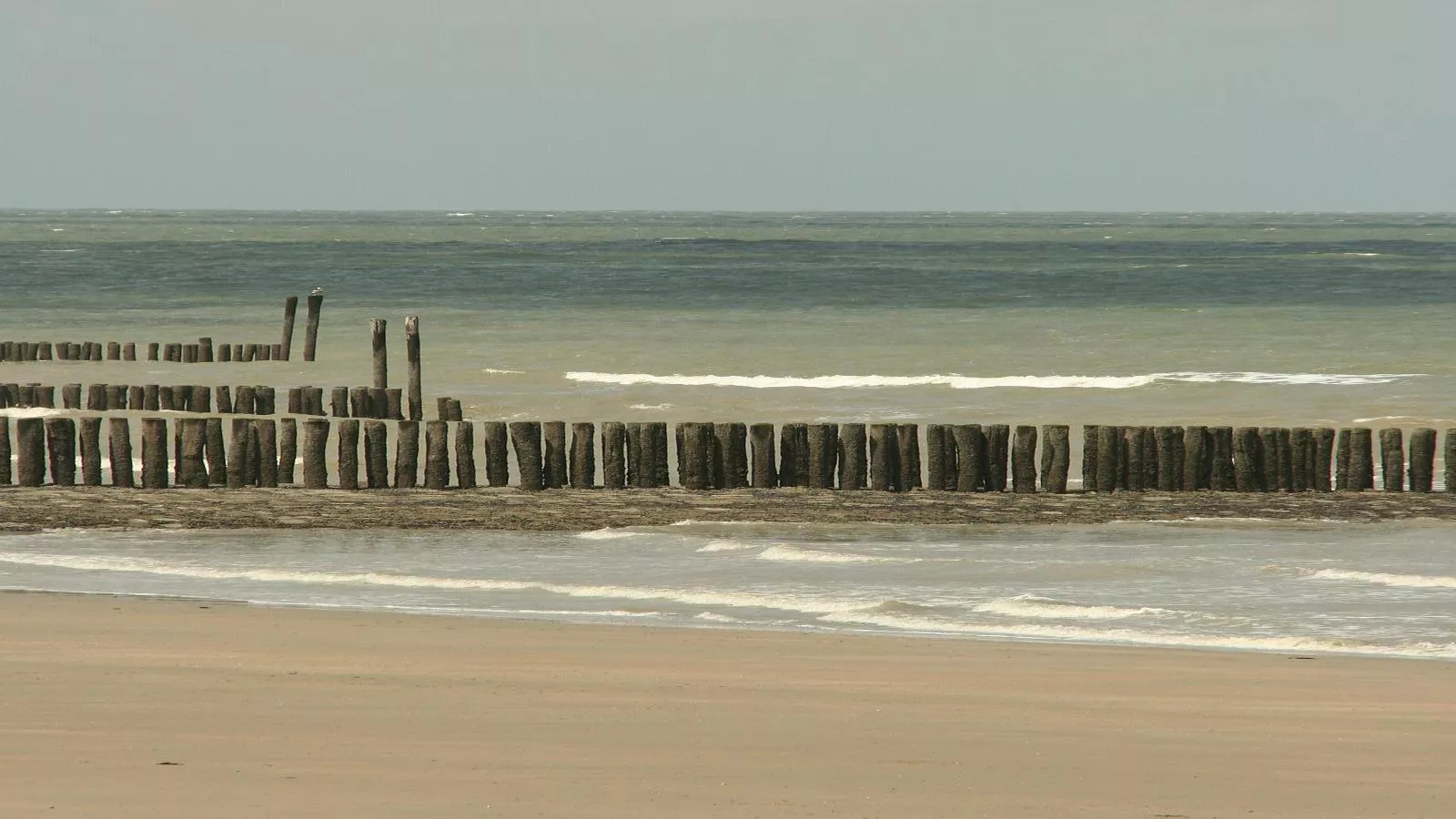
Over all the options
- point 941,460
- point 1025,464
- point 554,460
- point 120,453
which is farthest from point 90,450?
point 1025,464

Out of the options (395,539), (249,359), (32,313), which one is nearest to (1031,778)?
(395,539)

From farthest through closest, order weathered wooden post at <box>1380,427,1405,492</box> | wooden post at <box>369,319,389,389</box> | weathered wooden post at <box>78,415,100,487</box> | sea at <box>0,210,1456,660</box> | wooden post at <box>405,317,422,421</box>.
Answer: wooden post at <box>369,319,389,389</box> < wooden post at <box>405,317,422,421</box> < weathered wooden post at <box>78,415,100,487</box> < weathered wooden post at <box>1380,427,1405,492</box> < sea at <box>0,210,1456,660</box>

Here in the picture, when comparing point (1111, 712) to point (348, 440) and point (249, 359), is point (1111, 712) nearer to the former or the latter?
point (348, 440)

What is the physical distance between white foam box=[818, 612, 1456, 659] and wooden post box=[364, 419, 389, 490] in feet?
18.7

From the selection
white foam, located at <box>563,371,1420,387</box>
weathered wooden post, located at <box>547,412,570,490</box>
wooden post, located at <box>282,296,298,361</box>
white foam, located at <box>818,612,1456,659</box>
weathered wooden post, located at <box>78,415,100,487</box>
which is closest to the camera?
white foam, located at <box>818,612,1456,659</box>

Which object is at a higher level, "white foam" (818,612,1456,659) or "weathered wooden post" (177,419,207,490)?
"weathered wooden post" (177,419,207,490)

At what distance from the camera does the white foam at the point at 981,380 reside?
3369 centimetres

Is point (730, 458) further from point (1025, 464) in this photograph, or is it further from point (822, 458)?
point (1025, 464)

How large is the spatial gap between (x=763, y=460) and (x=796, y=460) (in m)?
0.26

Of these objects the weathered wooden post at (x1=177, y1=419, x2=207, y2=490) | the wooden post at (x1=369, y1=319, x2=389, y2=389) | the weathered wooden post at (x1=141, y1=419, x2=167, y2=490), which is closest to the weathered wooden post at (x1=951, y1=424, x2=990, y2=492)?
the weathered wooden post at (x1=177, y1=419, x2=207, y2=490)

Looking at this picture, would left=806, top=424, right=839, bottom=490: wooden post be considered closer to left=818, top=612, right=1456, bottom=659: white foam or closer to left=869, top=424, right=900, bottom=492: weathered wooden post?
left=869, top=424, right=900, bottom=492: weathered wooden post

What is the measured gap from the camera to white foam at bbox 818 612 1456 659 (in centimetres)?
947

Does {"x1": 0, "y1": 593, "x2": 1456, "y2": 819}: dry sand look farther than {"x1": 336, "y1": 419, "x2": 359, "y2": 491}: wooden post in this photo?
No

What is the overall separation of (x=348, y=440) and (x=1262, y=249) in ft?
429
